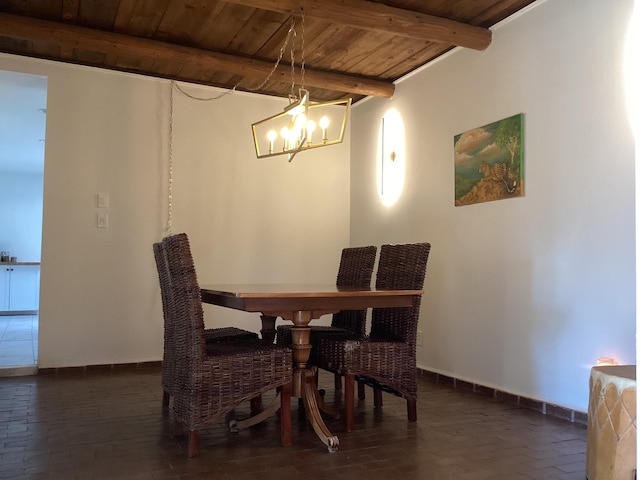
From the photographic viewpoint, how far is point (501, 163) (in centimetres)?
341

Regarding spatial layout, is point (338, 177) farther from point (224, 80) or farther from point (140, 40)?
point (140, 40)

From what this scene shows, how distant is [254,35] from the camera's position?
372 centimetres

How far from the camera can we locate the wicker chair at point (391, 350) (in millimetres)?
2662

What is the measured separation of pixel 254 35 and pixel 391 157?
158 centimetres

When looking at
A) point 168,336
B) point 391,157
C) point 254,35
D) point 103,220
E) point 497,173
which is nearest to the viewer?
point 168,336

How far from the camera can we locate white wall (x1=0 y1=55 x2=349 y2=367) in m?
4.11

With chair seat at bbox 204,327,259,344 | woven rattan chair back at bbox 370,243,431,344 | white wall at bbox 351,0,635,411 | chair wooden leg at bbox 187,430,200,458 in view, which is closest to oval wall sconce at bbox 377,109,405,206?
white wall at bbox 351,0,635,411

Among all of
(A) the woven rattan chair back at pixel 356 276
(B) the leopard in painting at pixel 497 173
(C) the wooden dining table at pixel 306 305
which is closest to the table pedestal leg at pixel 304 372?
(C) the wooden dining table at pixel 306 305

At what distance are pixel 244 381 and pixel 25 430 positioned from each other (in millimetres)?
1125

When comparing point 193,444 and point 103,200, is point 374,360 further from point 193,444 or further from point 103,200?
point 103,200

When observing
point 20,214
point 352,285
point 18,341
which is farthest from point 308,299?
point 20,214

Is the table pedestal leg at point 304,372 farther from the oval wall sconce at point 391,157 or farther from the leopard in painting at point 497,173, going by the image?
the oval wall sconce at point 391,157

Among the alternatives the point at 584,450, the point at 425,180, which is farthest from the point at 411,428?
the point at 425,180

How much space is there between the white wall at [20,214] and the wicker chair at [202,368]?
24.9 feet
